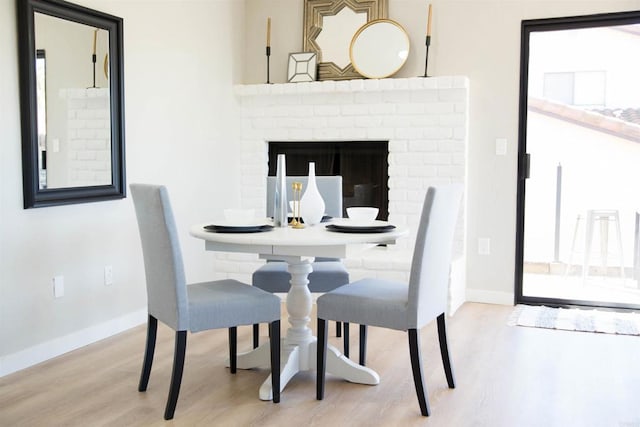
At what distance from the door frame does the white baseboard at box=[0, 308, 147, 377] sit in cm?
247

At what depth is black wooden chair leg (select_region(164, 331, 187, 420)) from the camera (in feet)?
8.33

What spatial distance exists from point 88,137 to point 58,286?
77cm

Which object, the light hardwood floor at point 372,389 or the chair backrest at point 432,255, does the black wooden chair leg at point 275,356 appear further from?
the chair backrest at point 432,255

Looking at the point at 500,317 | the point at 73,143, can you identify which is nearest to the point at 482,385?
the point at 500,317

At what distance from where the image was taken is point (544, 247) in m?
4.58

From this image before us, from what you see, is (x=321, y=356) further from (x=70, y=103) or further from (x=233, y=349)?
(x=70, y=103)

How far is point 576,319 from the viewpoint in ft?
13.6

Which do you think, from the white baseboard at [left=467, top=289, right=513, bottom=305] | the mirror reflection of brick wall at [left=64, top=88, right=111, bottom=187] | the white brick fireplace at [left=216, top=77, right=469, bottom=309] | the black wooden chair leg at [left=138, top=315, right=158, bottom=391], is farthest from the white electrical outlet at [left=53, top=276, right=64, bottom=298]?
the white baseboard at [left=467, top=289, right=513, bottom=305]

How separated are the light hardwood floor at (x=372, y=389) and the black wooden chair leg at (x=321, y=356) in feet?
0.18

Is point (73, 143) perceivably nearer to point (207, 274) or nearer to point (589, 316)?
point (207, 274)

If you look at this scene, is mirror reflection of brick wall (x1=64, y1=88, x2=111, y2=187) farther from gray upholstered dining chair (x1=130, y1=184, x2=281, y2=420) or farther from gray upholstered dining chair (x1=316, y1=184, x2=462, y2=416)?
gray upholstered dining chair (x1=316, y1=184, x2=462, y2=416)

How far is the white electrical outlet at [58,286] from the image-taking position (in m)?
3.35

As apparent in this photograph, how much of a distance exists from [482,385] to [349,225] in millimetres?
922

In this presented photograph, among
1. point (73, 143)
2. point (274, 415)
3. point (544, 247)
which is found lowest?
point (274, 415)
